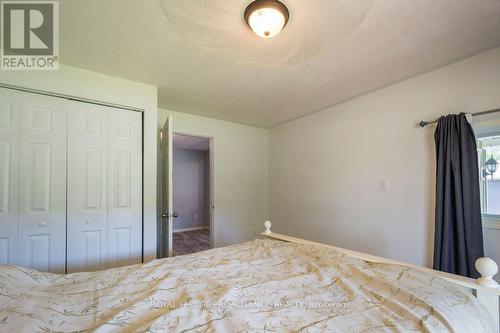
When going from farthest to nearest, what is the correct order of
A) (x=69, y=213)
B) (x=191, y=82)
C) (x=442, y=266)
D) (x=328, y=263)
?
(x=191, y=82), (x=69, y=213), (x=442, y=266), (x=328, y=263)

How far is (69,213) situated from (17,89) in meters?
1.16

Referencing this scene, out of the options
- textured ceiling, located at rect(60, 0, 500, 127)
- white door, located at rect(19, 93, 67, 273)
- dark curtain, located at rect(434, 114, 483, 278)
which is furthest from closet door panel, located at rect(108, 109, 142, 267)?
dark curtain, located at rect(434, 114, 483, 278)

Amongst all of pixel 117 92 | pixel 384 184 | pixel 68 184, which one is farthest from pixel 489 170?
pixel 68 184

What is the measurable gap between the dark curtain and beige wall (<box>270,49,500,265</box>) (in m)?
0.17

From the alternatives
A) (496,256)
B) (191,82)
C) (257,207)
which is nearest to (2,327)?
(191,82)

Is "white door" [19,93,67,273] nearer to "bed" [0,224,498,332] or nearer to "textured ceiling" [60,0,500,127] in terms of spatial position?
"textured ceiling" [60,0,500,127]

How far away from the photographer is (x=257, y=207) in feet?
13.9

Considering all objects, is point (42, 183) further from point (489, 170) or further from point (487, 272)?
point (489, 170)

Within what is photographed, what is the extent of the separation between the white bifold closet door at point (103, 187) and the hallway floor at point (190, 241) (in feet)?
6.47

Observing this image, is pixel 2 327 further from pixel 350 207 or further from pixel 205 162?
pixel 205 162

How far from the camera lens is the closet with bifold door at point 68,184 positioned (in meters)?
1.93

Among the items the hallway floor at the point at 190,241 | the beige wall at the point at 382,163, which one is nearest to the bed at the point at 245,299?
the beige wall at the point at 382,163

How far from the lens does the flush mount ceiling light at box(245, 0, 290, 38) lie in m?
1.35

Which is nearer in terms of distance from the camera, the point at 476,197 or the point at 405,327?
the point at 405,327
